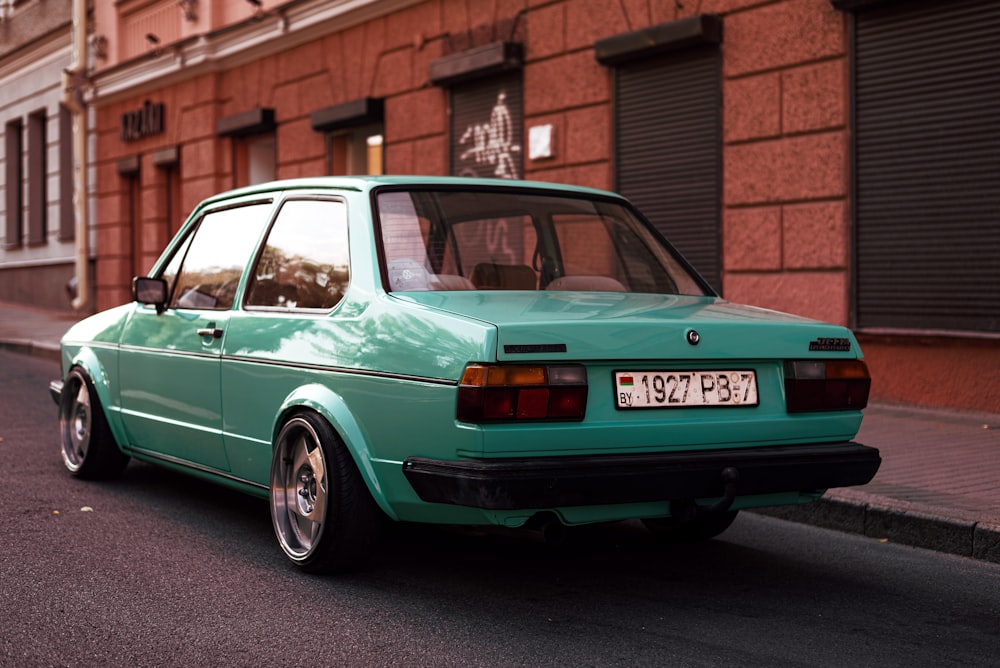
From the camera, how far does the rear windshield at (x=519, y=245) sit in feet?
15.6

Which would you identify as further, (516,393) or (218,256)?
(218,256)

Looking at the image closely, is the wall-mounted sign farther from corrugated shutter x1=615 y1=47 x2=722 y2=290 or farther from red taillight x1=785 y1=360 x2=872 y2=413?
red taillight x1=785 y1=360 x2=872 y2=413

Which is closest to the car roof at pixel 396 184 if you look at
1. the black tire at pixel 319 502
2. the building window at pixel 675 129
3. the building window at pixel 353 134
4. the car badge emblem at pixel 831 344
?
the black tire at pixel 319 502

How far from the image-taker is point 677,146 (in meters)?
11.8

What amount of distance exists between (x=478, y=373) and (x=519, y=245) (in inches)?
53.3

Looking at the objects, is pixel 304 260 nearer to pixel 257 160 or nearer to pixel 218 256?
pixel 218 256

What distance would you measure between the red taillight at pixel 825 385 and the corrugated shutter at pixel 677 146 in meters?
6.71

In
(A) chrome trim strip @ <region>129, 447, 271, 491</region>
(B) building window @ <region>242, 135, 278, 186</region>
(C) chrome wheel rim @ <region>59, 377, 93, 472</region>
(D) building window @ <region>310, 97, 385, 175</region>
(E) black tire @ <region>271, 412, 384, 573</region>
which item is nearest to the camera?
(E) black tire @ <region>271, 412, 384, 573</region>

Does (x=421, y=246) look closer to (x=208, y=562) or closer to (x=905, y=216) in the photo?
(x=208, y=562)

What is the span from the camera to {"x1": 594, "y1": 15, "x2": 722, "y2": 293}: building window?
11.3 metres

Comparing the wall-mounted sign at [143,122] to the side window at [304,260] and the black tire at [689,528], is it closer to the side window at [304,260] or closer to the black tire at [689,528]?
the side window at [304,260]

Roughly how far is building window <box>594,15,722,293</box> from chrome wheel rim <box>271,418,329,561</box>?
7.05 metres

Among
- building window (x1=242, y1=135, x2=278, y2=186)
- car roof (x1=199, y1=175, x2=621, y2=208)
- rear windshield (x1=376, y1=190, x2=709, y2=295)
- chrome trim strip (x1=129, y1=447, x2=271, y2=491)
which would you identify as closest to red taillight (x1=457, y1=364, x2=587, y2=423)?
rear windshield (x1=376, y1=190, x2=709, y2=295)

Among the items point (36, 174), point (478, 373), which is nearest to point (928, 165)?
point (478, 373)
